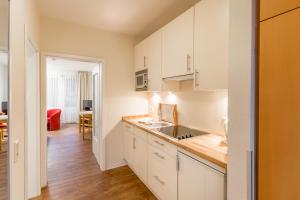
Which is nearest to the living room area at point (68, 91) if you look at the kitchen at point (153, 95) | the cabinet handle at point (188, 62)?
the kitchen at point (153, 95)

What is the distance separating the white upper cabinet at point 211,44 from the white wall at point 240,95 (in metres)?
0.41

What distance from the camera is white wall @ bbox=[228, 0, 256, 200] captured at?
0.90 meters

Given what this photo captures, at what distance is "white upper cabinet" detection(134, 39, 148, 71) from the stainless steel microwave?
82 millimetres

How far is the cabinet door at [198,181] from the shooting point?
1.21m

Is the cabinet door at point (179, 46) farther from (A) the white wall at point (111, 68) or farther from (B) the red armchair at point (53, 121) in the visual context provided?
(B) the red armchair at point (53, 121)

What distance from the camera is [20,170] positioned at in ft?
4.12

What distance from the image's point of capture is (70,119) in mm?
7543

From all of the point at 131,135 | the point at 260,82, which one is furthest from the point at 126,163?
the point at 260,82

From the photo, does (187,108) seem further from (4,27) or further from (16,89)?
(4,27)

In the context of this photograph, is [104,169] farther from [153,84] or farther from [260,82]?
[260,82]

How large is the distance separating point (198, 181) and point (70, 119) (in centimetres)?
740

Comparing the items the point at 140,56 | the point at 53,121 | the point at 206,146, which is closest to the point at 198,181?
the point at 206,146

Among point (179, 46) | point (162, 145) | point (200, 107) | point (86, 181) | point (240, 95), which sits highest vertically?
point (179, 46)

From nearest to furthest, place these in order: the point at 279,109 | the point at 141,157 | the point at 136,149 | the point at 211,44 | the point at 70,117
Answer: the point at 279,109 → the point at 211,44 → the point at 141,157 → the point at 136,149 → the point at 70,117
